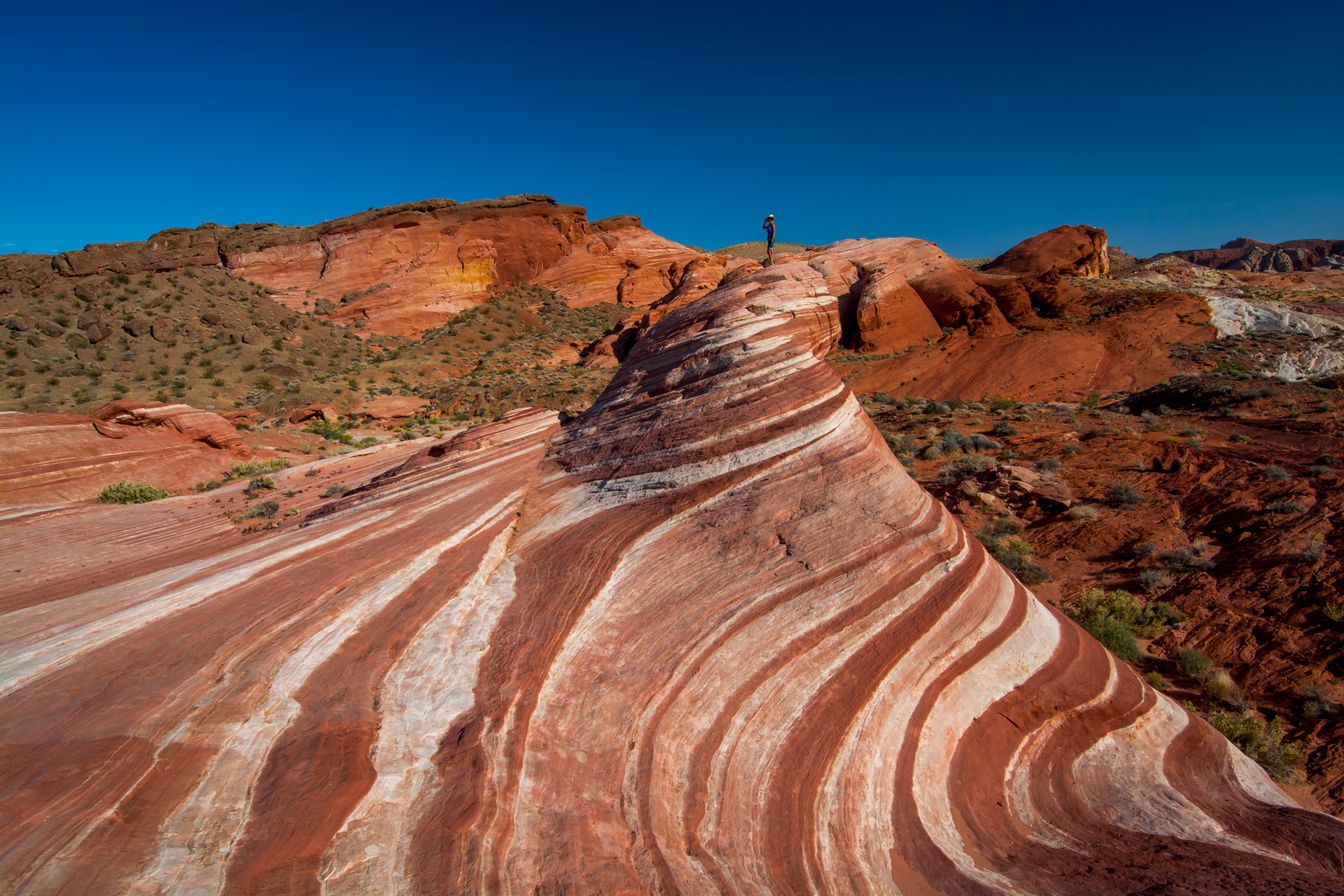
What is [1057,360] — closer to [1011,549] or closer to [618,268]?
[1011,549]

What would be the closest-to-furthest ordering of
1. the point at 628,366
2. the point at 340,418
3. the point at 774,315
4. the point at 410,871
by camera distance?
the point at 410,871 → the point at 774,315 → the point at 628,366 → the point at 340,418

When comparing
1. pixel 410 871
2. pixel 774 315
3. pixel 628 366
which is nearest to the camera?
pixel 410 871

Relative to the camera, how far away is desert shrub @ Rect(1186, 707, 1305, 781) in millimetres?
6547

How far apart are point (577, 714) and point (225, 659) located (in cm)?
251

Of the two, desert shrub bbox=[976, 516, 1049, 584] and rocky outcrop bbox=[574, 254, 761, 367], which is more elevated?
rocky outcrop bbox=[574, 254, 761, 367]

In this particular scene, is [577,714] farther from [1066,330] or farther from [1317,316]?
[1317,316]

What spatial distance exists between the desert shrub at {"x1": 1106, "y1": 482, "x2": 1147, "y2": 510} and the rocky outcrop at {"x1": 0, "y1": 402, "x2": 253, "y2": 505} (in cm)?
2009

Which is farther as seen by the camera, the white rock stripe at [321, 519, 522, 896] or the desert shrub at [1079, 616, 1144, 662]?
the desert shrub at [1079, 616, 1144, 662]

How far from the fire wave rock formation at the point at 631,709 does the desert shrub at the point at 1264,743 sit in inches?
95.6

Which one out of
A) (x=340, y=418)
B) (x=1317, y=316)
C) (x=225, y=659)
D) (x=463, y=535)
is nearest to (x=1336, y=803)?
(x=463, y=535)

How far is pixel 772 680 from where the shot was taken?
4.35 meters

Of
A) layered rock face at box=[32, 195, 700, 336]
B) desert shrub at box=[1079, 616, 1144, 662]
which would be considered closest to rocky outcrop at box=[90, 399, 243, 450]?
desert shrub at box=[1079, 616, 1144, 662]

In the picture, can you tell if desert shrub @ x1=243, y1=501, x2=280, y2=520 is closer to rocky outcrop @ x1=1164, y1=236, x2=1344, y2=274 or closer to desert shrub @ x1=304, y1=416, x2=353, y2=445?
desert shrub @ x1=304, y1=416, x2=353, y2=445

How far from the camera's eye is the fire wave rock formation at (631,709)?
113 inches
